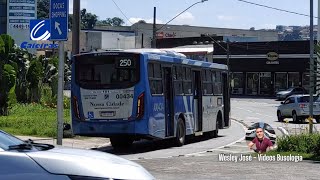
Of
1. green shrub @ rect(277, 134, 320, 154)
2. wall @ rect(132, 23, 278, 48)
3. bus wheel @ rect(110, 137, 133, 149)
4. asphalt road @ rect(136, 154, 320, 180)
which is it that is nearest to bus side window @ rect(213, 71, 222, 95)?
bus wheel @ rect(110, 137, 133, 149)

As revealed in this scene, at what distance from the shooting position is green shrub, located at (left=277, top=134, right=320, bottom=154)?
1625 centimetres

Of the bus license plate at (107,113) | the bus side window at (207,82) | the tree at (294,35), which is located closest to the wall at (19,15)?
the bus side window at (207,82)

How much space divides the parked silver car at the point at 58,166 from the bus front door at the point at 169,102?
44.5 ft

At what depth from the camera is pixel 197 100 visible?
71.9ft

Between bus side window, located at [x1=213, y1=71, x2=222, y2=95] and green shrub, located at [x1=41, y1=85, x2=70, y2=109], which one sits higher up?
bus side window, located at [x1=213, y1=71, x2=222, y2=95]

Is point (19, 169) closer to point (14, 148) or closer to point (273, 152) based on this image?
point (14, 148)

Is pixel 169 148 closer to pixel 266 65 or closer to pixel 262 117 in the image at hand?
pixel 262 117

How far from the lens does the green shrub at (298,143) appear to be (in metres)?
16.2

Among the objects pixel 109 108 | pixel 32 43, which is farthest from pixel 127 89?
pixel 32 43

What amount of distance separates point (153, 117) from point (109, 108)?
1315 millimetres

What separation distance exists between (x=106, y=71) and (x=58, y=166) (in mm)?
12927

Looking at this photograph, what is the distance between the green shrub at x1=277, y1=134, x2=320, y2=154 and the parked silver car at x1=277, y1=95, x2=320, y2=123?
2106cm

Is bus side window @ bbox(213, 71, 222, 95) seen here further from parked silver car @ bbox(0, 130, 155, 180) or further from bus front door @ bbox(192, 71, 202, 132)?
parked silver car @ bbox(0, 130, 155, 180)

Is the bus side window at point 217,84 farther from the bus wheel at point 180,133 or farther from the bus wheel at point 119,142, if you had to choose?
the bus wheel at point 119,142
